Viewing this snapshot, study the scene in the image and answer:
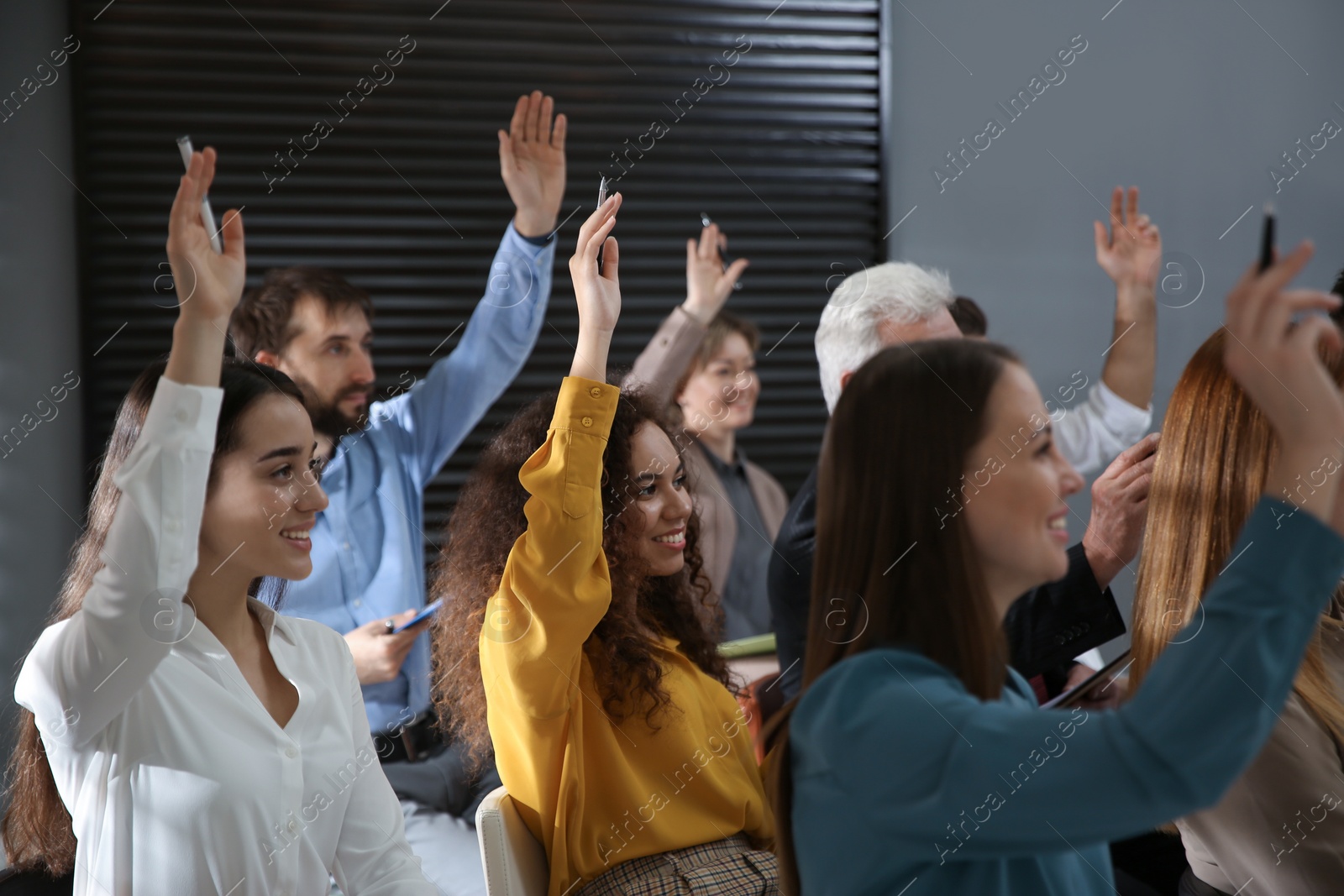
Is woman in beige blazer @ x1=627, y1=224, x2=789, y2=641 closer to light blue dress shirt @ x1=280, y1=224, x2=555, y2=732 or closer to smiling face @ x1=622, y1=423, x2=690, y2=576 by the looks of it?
light blue dress shirt @ x1=280, y1=224, x2=555, y2=732

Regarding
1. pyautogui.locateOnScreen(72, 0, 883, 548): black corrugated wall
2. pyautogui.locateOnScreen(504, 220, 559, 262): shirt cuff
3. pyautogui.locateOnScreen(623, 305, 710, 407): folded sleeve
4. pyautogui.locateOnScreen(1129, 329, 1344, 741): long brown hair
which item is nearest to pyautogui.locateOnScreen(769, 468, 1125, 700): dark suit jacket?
pyautogui.locateOnScreen(1129, 329, 1344, 741): long brown hair

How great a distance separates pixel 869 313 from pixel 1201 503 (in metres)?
1.25

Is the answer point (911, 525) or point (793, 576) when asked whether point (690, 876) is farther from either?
point (911, 525)

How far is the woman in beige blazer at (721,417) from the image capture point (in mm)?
3428

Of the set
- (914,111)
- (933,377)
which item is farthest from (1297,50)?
(933,377)

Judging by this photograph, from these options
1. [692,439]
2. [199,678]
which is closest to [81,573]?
[199,678]

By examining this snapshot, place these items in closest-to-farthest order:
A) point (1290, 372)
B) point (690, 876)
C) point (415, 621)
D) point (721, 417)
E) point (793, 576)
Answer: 1. point (1290, 372)
2. point (690, 876)
3. point (793, 576)
4. point (415, 621)
5. point (721, 417)

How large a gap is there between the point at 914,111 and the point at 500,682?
3.03 metres

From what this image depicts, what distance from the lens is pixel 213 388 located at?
1406mm

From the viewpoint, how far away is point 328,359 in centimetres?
295

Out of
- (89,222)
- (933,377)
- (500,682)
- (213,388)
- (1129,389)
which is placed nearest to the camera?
(933,377)

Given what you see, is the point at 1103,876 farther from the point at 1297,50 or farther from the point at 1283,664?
the point at 1297,50

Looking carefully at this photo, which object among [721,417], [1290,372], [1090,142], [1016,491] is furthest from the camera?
[1090,142]

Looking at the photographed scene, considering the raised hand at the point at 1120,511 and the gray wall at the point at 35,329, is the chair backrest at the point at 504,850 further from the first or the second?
the gray wall at the point at 35,329
